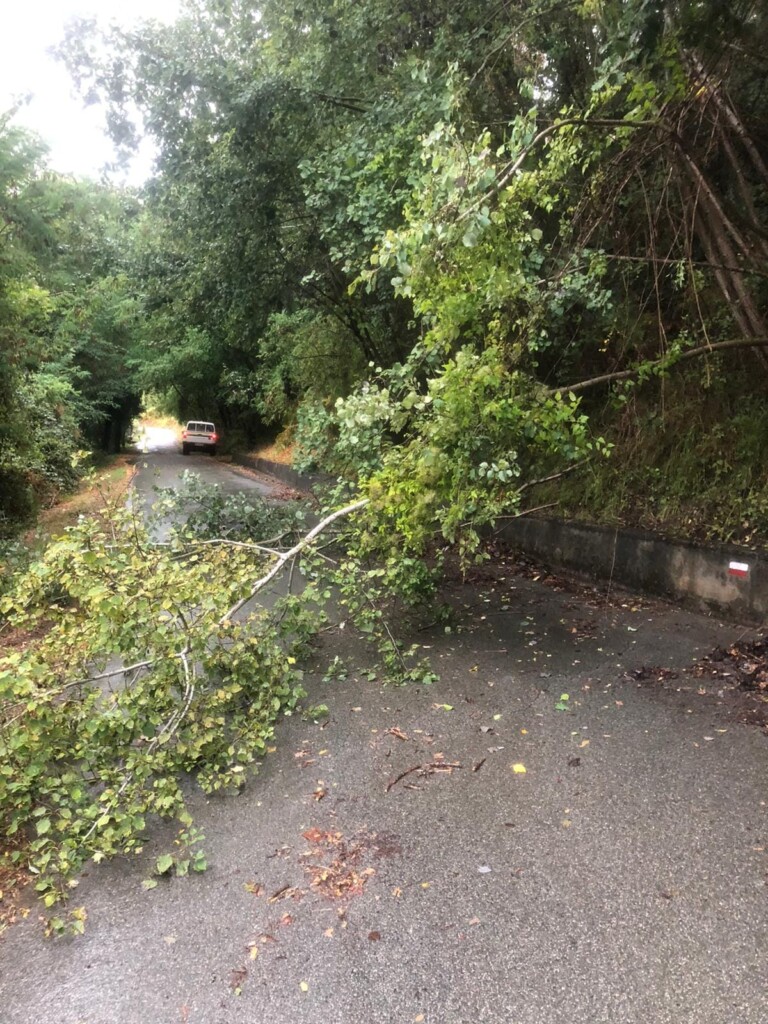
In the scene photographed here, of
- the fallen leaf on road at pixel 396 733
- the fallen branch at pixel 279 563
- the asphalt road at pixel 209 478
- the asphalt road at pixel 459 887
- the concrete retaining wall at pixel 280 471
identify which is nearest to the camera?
the asphalt road at pixel 459 887

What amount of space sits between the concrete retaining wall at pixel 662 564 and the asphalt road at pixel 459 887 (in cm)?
134

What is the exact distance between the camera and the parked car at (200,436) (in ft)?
109

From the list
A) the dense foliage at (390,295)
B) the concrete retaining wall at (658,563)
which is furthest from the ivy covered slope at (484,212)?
the concrete retaining wall at (658,563)

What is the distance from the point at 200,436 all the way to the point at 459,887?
105ft

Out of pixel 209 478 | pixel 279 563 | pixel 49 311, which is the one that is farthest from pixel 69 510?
pixel 279 563

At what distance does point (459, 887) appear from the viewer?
299 cm

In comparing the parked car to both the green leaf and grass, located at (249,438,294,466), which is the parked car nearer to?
grass, located at (249,438,294,466)

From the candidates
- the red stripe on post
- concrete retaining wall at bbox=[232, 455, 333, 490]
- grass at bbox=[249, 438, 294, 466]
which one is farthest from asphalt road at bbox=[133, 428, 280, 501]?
the red stripe on post

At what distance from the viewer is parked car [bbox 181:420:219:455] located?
33.1 metres

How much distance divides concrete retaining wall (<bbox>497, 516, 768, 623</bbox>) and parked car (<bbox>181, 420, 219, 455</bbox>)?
26.7 meters

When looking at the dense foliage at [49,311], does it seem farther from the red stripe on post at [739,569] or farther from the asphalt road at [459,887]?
the red stripe on post at [739,569]

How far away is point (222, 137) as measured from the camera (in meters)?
9.78

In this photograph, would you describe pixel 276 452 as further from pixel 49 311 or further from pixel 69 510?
pixel 49 311

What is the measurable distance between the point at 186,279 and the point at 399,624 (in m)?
9.73
